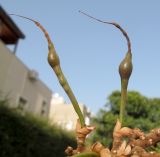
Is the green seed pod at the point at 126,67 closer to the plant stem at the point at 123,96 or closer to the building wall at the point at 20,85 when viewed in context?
the plant stem at the point at 123,96

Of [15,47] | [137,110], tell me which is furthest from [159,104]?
[15,47]

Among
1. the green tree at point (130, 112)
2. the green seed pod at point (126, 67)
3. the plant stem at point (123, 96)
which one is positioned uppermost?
the green tree at point (130, 112)

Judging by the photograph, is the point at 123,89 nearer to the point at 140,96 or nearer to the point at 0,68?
the point at 0,68

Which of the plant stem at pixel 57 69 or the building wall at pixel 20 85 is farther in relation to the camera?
the building wall at pixel 20 85

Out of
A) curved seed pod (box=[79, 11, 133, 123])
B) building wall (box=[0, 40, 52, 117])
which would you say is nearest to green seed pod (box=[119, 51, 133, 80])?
curved seed pod (box=[79, 11, 133, 123])

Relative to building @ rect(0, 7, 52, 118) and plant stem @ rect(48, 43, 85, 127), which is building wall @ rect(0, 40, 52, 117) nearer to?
building @ rect(0, 7, 52, 118)

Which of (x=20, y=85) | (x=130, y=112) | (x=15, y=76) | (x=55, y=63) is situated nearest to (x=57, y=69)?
(x=55, y=63)

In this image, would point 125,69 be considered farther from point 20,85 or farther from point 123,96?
point 20,85

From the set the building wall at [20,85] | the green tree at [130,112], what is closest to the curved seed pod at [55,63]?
the building wall at [20,85]
